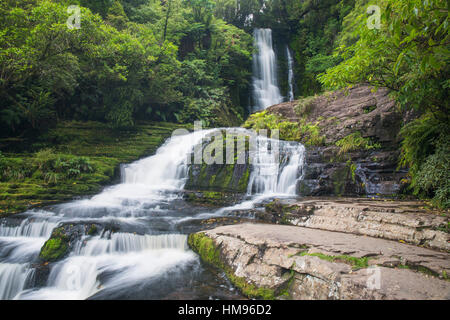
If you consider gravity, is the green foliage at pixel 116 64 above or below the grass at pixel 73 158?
above

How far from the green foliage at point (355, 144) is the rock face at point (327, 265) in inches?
178

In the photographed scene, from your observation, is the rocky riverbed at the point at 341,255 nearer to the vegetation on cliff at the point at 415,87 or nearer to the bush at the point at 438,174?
the bush at the point at 438,174

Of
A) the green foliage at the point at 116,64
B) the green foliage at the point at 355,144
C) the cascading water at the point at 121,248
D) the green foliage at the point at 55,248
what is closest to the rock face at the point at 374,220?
the cascading water at the point at 121,248

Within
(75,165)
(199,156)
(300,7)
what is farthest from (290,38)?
(75,165)

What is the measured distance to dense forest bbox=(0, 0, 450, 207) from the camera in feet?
14.5

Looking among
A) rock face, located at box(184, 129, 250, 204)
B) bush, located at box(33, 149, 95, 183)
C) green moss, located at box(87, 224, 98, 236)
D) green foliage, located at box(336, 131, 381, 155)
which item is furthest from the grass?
green foliage, located at box(336, 131, 381, 155)

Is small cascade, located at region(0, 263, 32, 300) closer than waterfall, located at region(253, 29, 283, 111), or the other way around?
small cascade, located at region(0, 263, 32, 300)

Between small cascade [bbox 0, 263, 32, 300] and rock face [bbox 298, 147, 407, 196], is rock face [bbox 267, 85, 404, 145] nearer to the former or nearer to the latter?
rock face [bbox 298, 147, 407, 196]

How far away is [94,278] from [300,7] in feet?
90.9

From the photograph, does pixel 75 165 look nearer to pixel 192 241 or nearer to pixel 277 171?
pixel 192 241

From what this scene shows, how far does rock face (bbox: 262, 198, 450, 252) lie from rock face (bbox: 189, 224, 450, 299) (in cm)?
38

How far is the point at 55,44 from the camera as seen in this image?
334 inches

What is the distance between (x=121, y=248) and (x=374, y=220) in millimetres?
4846

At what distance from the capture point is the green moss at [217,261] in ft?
9.48
